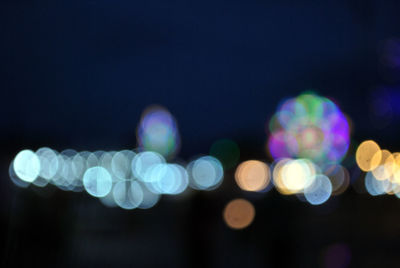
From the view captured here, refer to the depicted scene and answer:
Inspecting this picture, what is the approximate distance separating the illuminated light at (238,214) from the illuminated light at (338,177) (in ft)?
41.4

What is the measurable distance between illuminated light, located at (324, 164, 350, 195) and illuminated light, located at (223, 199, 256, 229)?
1262 centimetres

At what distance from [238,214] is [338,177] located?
22635mm

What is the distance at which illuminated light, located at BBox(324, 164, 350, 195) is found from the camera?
92.0 ft

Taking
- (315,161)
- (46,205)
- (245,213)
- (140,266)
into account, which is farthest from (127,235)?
(315,161)

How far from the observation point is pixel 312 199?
26.3 metres

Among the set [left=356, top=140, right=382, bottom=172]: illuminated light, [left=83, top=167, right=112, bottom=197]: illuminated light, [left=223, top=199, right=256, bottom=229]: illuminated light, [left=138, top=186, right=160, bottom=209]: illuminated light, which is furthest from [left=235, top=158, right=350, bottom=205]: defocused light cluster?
[left=356, top=140, right=382, bottom=172]: illuminated light

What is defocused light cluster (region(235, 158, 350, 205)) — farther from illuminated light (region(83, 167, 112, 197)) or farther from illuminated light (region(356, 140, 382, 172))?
illuminated light (region(356, 140, 382, 172))

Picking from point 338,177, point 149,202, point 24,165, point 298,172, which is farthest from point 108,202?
point 24,165

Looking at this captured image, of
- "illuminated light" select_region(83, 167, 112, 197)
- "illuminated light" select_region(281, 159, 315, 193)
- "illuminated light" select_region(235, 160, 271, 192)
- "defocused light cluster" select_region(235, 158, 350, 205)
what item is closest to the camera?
"illuminated light" select_region(83, 167, 112, 197)

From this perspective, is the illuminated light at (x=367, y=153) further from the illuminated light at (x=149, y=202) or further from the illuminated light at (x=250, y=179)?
the illuminated light at (x=149, y=202)

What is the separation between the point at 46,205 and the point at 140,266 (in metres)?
2.26

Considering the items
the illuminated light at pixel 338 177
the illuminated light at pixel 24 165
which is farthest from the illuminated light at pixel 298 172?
the illuminated light at pixel 24 165

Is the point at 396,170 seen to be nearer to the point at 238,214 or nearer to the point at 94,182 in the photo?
the point at 238,214

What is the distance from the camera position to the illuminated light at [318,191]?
25.6 meters
